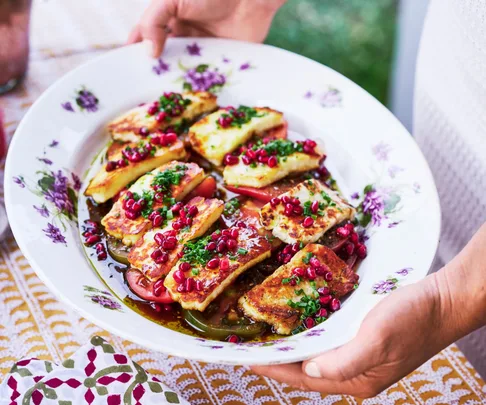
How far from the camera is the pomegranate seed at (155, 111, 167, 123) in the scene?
10.3ft

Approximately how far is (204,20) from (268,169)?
122 cm

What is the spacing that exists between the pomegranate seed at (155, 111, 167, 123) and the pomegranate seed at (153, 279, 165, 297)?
109 cm

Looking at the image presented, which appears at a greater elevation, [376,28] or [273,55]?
[273,55]

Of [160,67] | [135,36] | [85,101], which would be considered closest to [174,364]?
[85,101]

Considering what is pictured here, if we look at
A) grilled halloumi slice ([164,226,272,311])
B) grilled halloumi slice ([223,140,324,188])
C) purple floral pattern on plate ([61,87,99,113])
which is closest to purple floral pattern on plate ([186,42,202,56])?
purple floral pattern on plate ([61,87,99,113])

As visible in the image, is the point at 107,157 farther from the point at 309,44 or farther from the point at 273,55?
the point at 309,44

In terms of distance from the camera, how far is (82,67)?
129 inches

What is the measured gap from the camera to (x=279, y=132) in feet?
10.7

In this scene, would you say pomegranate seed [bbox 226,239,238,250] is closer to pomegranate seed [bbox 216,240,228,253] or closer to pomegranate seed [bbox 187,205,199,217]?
pomegranate seed [bbox 216,240,228,253]

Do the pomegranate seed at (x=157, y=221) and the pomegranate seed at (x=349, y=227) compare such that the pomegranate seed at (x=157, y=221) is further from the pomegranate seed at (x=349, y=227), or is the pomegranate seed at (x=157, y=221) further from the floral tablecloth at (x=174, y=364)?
the pomegranate seed at (x=349, y=227)

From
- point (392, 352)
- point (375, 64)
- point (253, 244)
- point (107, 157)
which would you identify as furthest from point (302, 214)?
point (375, 64)

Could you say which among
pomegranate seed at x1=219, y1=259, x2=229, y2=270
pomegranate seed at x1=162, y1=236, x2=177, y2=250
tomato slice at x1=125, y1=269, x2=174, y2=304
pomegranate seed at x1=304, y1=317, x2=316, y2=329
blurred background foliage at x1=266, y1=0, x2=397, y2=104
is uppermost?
pomegranate seed at x1=304, y1=317, x2=316, y2=329

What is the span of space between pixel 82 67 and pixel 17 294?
1.36 metres

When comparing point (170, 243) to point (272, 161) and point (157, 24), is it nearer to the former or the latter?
point (272, 161)
